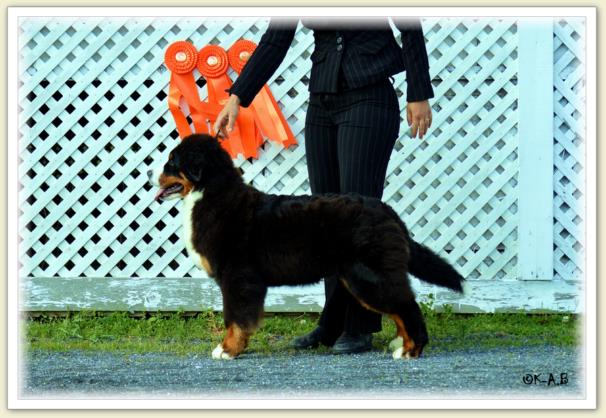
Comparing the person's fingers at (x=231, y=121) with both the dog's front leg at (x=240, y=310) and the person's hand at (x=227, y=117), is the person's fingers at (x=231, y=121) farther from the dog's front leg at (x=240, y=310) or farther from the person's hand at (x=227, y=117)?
the dog's front leg at (x=240, y=310)

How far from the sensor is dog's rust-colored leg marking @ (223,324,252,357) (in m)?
4.67

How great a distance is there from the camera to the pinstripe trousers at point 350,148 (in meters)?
4.69

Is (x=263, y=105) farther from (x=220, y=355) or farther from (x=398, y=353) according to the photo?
(x=398, y=353)

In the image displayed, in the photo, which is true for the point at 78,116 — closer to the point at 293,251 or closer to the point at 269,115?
the point at 269,115

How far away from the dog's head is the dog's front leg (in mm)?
518

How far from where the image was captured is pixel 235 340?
469 cm

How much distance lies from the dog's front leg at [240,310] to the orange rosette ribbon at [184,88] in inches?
70.6

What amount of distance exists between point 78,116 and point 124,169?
47 centimetres

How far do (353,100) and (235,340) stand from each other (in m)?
1.35

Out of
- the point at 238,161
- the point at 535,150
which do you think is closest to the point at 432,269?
the point at 535,150

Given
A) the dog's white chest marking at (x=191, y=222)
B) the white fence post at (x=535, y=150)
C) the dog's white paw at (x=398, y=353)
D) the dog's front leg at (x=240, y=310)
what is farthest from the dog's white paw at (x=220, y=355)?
the white fence post at (x=535, y=150)

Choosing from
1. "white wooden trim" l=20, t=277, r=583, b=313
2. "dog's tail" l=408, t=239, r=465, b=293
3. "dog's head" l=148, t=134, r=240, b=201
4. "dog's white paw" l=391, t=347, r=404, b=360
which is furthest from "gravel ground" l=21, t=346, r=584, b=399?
"white wooden trim" l=20, t=277, r=583, b=313

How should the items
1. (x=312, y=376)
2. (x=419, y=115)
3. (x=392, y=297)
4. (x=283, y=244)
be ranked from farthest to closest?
1. (x=419, y=115)
2. (x=283, y=244)
3. (x=392, y=297)
4. (x=312, y=376)
